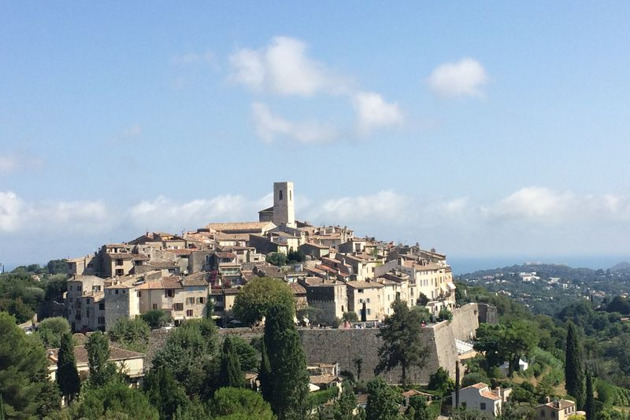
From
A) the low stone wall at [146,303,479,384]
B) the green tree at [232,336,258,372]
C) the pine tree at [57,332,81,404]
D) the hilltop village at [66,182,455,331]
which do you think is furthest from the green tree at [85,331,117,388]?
the hilltop village at [66,182,455,331]

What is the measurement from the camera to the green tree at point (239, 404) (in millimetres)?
39188

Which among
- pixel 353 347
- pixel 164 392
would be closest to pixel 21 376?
pixel 164 392

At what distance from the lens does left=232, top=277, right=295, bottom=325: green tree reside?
53.4m

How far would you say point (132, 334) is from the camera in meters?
50.9

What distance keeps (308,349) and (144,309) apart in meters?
10.6

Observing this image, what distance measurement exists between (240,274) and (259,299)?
6.62 metres

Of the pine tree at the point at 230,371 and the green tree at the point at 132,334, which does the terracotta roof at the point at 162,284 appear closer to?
the green tree at the point at 132,334

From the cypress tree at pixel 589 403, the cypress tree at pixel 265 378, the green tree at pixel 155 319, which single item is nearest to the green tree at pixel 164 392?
the cypress tree at pixel 265 378

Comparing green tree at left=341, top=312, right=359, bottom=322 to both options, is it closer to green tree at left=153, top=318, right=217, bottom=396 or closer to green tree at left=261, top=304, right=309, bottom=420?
green tree at left=153, top=318, right=217, bottom=396

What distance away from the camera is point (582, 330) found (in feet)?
401

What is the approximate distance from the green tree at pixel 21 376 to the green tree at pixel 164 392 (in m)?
4.11

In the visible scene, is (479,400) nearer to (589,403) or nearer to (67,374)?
(589,403)

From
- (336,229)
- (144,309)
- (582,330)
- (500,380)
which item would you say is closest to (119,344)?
(144,309)

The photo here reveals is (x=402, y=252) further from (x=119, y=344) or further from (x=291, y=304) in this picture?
(x=119, y=344)
